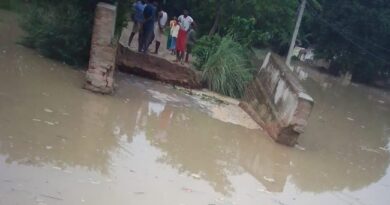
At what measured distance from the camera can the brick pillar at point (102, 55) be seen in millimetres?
10109

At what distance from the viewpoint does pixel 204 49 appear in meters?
15.5

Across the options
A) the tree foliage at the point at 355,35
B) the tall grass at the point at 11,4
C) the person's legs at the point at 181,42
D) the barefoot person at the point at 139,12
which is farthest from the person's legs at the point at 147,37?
the tree foliage at the point at 355,35

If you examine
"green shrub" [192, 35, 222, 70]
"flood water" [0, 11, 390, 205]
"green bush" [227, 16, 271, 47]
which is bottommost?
"flood water" [0, 11, 390, 205]

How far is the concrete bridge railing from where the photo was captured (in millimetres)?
10273

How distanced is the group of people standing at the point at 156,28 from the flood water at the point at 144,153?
1.58 meters

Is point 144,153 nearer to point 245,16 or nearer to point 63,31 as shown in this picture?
point 63,31

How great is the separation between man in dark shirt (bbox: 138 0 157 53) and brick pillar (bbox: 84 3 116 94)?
2.98m

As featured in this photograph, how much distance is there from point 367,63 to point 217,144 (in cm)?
2633

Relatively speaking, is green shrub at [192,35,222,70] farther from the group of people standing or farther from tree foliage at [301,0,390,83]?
tree foliage at [301,0,390,83]

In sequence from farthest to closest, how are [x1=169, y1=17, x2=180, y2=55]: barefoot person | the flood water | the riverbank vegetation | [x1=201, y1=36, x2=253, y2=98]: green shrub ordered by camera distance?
1. [x1=169, y1=17, x2=180, y2=55]: barefoot person
2. [x1=201, y1=36, x2=253, y2=98]: green shrub
3. the riverbank vegetation
4. the flood water

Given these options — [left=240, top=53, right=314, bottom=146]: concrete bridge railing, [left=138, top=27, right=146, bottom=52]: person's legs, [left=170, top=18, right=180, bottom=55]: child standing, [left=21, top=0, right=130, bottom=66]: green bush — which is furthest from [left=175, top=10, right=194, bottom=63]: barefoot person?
[left=21, top=0, right=130, bottom=66]: green bush

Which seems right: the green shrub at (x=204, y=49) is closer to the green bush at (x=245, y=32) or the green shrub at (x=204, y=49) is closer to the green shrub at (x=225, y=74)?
the green shrub at (x=225, y=74)

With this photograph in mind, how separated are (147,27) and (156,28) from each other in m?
0.94

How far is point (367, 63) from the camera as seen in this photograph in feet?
109
